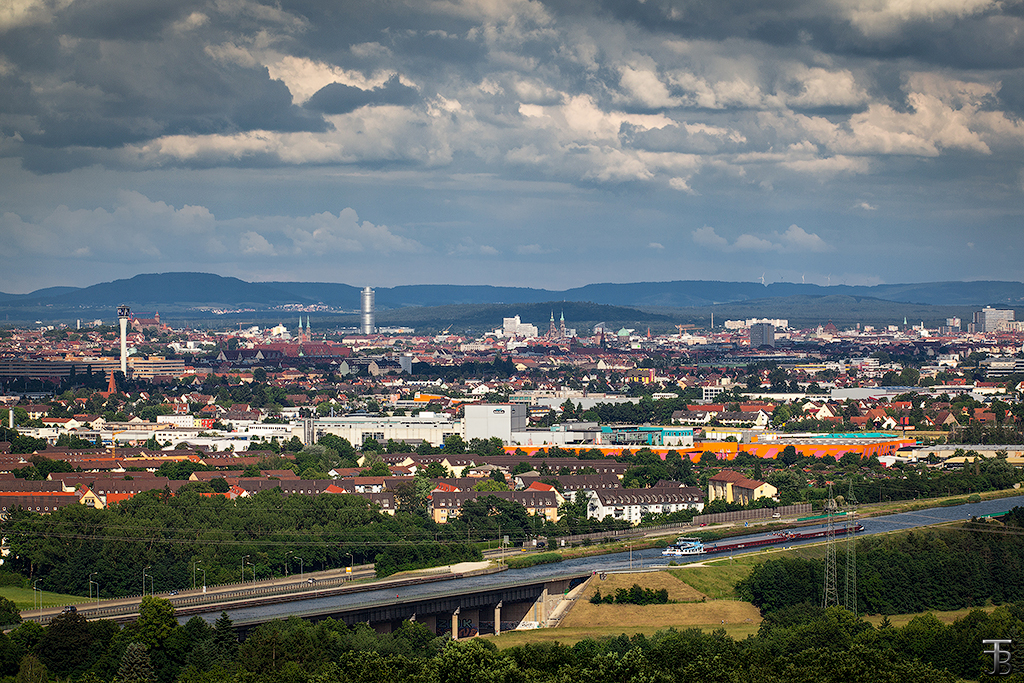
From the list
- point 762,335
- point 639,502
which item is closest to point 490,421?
point 639,502

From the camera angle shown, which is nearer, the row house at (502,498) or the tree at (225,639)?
the tree at (225,639)

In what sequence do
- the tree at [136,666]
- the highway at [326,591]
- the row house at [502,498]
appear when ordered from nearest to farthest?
the tree at [136,666] < the highway at [326,591] < the row house at [502,498]

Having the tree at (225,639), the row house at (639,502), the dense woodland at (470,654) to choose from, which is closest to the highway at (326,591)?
the tree at (225,639)

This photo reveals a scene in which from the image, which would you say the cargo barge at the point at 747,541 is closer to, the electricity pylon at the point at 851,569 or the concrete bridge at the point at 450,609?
the electricity pylon at the point at 851,569

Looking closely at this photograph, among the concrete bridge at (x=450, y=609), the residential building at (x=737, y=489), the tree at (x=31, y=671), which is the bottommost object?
the concrete bridge at (x=450, y=609)

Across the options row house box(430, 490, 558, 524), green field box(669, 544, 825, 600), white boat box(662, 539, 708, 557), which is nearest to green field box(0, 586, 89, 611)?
row house box(430, 490, 558, 524)

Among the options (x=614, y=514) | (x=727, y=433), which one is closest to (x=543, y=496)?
(x=614, y=514)

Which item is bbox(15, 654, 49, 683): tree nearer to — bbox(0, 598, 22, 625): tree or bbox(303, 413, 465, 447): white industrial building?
bbox(0, 598, 22, 625): tree

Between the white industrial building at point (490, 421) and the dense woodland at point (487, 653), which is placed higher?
the white industrial building at point (490, 421)

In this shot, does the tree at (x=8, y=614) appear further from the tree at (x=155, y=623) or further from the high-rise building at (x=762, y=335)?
the high-rise building at (x=762, y=335)

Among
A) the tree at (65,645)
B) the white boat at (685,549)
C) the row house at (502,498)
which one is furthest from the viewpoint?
the row house at (502,498)

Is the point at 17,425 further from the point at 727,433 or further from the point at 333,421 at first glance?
the point at 727,433

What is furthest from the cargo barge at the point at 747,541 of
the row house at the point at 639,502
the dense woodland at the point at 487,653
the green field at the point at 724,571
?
the dense woodland at the point at 487,653
